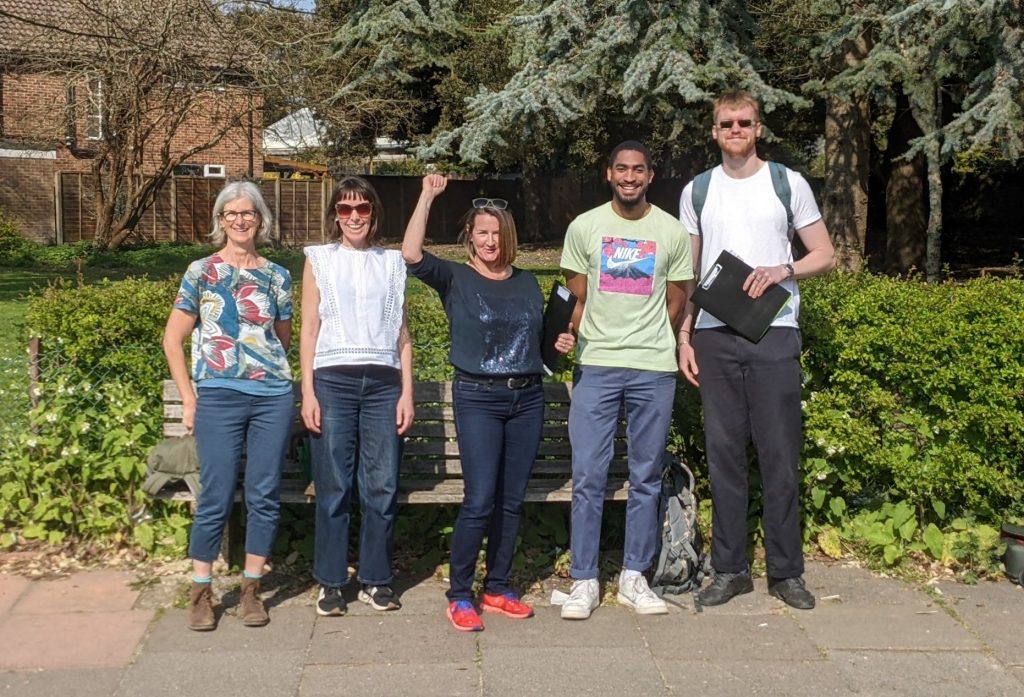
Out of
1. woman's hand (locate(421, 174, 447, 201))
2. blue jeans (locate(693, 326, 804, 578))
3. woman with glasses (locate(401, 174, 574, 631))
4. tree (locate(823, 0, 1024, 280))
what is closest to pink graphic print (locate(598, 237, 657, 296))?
woman with glasses (locate(401, 174, 574, 631))

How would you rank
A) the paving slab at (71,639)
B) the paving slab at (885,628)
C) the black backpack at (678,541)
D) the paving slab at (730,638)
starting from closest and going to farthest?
the paving slab at (71,639) → the paving slab at (730,638) → the paving slab at (885,628) → the black backpack at (678,541)

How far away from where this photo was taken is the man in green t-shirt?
4777 mm

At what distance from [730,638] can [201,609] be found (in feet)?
6.92

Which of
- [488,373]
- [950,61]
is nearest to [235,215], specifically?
[488,373]

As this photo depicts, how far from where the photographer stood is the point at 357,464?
4836mm

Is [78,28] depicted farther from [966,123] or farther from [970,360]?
[970,360]

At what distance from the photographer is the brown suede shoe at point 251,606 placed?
15.5 feet

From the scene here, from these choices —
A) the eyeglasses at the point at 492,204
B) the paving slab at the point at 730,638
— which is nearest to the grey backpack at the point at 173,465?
the eyeglasses at the point at 492,204

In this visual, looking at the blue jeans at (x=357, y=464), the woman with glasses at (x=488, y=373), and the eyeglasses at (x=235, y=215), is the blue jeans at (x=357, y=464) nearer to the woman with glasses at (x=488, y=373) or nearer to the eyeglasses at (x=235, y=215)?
the woman with glasses at (x=488, y=373)

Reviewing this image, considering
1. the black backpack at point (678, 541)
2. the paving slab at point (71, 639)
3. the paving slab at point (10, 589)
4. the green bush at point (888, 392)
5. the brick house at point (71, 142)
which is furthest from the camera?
the brick house at point (71, 142)

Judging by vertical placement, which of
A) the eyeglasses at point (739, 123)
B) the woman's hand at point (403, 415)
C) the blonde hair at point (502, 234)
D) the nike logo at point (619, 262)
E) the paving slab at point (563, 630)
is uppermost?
the eyeglasses at point (739, 123)

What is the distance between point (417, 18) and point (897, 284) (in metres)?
19.1

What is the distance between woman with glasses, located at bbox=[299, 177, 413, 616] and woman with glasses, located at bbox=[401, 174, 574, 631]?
7.9 inches

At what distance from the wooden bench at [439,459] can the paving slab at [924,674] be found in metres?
1.25
